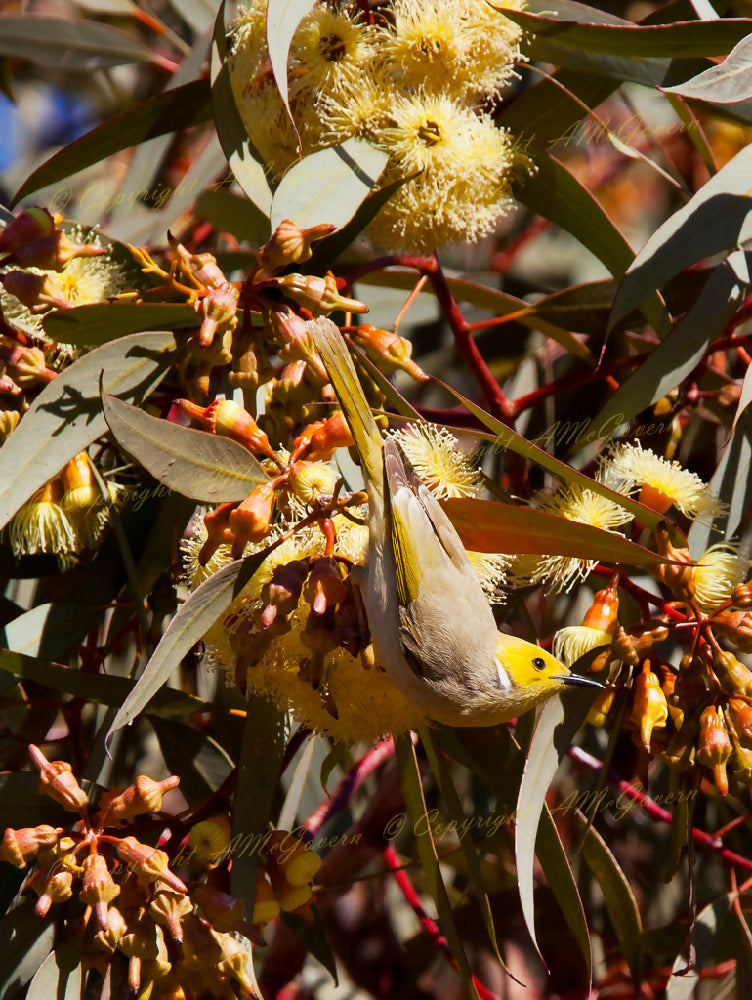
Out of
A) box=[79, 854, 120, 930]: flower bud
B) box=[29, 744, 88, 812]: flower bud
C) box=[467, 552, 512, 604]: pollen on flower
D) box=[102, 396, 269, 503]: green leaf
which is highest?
box=[102, 396, 269, 503]: green leaf

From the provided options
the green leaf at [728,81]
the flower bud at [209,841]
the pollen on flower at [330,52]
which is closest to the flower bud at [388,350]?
the pollen on flower at [330,52]

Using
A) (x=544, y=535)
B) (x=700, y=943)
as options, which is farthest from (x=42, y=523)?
(x=700, y=943)

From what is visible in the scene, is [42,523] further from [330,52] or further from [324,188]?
[330,52]

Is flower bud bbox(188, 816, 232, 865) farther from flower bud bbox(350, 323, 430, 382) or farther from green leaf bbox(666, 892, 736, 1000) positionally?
green leaf bbox(666, 892, 736, 1000)

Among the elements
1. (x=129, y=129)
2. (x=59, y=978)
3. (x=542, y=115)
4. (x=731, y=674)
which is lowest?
(x=59, y=978)

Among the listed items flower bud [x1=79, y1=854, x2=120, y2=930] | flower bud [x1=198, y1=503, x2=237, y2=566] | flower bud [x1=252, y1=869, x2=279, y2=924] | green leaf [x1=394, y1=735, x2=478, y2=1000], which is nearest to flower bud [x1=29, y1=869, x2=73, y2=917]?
flower bud [x1=79, y1=854, x2=120, y2=930]

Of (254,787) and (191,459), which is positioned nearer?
(191,459)

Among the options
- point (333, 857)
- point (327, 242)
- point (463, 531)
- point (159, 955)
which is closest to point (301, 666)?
point (463, 531)

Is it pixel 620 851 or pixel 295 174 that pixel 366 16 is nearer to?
pixel 295 174
